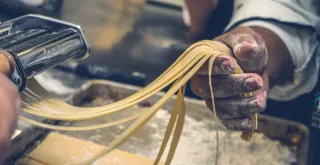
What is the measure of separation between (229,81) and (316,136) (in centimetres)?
25

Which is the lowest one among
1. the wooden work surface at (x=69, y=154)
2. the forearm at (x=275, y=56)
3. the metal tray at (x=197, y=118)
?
the metal tray at (x=197, y=118)

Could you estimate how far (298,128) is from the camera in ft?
2.63

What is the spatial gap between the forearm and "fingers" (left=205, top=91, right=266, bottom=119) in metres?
0.19

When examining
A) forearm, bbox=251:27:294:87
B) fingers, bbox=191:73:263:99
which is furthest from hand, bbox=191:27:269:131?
forearm, bbox=251:27:294:87

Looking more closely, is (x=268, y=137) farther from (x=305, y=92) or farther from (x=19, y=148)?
(x=19, y=148)

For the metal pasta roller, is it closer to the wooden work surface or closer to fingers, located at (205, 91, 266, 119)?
the wooden work surface

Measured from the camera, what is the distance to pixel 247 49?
552 mm

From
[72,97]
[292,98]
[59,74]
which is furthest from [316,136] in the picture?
[59,74]

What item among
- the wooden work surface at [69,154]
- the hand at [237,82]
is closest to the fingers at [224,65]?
the hand at [237,82]

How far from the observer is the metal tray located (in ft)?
2.53

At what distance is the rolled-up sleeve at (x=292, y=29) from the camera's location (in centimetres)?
80

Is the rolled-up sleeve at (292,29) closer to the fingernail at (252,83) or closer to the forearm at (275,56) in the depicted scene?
the forearm at (275,56)

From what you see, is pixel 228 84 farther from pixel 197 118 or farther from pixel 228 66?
pixel 197 118

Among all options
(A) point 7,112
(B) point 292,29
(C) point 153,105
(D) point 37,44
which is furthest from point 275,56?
(A) point 7,112
